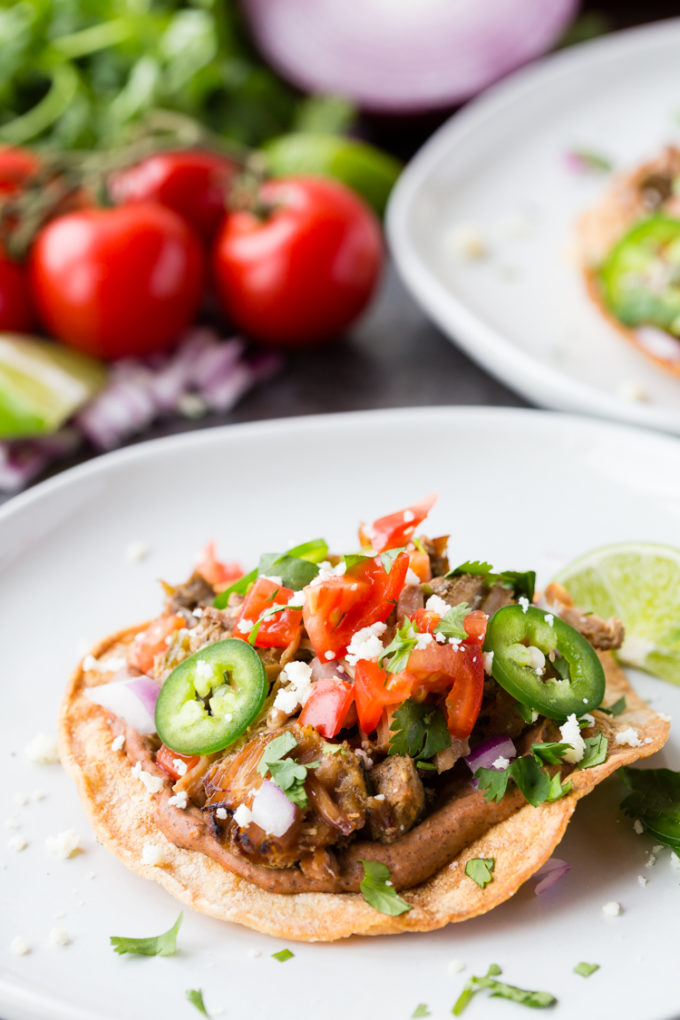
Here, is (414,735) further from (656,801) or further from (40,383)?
(40,383)

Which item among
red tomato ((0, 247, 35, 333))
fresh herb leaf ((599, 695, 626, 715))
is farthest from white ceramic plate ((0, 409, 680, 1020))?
red tomato ((0, 247, 35, 333))

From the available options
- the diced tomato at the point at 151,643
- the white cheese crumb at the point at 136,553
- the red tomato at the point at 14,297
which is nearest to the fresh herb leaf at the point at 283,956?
the diced tomato at the point at 151,643

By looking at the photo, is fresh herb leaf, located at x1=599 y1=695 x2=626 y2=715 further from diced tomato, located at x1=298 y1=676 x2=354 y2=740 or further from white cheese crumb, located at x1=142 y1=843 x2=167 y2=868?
white cheese crumb, located at x1=142 y1=843 x2=167 y2=868

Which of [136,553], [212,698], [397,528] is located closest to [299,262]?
Answer: [136,553]

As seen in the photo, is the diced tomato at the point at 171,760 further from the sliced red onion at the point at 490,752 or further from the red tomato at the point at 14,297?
the red tomato at the point at 14,297

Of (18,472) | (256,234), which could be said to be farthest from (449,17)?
(18,472)
